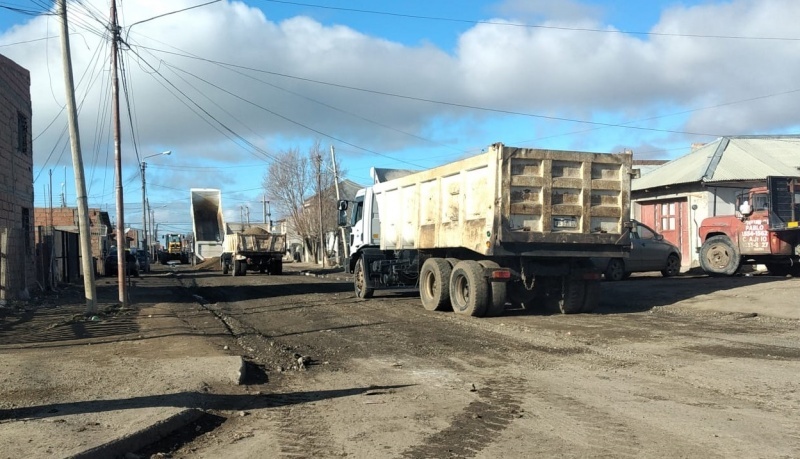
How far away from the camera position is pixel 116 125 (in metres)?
17.4

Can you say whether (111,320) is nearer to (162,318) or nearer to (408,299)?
(162,318)

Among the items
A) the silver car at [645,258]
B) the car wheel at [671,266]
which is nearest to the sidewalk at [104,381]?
the silver car at [645,258]

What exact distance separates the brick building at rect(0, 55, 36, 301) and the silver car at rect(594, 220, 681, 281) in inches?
639

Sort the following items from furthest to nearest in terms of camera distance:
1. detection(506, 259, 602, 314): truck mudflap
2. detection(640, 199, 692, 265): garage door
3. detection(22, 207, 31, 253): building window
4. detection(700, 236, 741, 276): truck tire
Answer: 1. detection(640, 199, 692, 265): garage door
2. detection(22, 207, 31, 253): building window
3. detection(700, 236, 741, 276): truck tire
4. detection(506, 259, 602, 314): truck mudflap

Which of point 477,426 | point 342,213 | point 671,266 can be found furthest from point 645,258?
point 477,426

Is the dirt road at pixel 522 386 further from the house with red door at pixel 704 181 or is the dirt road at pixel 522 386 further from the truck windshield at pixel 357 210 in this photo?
the house with red door at pixel 704 181

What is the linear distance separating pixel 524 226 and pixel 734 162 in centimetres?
1699

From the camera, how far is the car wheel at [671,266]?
2156cm

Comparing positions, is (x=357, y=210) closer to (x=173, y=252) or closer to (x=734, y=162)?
(x=734, y=162)

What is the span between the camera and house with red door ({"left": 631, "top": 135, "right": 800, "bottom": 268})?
24.5 m

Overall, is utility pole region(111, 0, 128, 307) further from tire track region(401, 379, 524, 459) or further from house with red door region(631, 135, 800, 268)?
house with red door region(631, 135, 800, 268)

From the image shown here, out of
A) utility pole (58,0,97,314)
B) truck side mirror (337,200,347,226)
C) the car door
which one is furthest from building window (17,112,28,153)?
the car door

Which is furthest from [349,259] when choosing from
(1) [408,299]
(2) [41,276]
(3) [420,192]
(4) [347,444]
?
(4) [347,444]

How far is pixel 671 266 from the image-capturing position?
21688 millimetres
